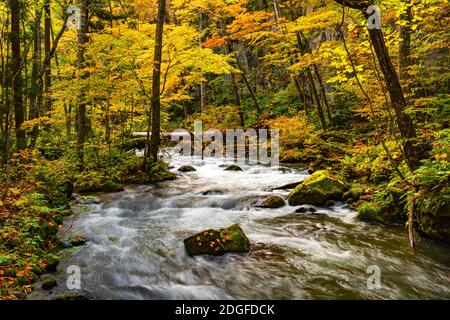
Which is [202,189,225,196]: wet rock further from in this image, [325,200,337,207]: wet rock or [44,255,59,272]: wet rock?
[44,255,59,272]: wet rock

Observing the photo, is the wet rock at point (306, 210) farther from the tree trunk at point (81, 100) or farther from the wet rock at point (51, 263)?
the tree trunk at point (81, 100)

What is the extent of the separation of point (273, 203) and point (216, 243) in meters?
3.35

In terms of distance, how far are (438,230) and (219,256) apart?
418cm

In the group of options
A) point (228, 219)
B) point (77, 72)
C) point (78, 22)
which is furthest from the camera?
point (78, 22)

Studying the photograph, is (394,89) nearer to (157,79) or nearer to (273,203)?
(273,203)

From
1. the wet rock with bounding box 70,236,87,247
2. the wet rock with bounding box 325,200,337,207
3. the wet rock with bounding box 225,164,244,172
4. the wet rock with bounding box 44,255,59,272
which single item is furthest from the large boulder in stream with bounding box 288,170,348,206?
the wet rock with bounding box 44,255,59,272

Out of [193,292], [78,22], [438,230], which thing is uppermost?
[78,22]

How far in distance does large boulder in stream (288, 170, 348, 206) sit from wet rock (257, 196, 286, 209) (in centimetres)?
26

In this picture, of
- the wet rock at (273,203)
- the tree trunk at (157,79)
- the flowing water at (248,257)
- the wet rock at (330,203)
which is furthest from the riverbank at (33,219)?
the wet rock at (330,203)

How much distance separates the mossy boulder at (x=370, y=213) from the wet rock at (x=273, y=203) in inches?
79.9

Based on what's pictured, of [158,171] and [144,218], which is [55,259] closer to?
[144,218]

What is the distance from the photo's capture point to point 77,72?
10.9 meters

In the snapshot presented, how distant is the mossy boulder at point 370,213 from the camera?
7.82 metres
